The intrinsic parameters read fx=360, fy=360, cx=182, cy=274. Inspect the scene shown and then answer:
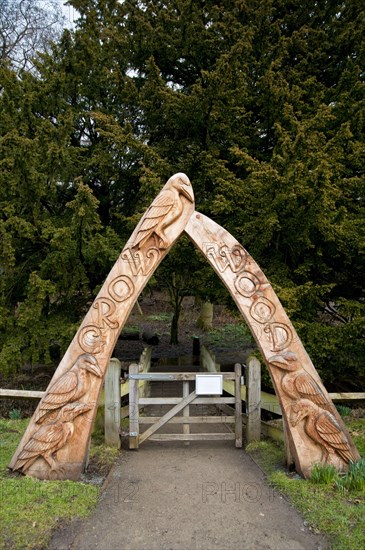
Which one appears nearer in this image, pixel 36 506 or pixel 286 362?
pixel 36 506

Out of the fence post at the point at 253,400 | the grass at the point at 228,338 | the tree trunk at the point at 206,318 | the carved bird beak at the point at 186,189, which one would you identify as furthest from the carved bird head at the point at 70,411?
the tree trunk at the point at 206,318

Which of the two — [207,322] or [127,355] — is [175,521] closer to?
[127,355]

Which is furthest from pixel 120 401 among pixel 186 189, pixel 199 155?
pixel 199 155

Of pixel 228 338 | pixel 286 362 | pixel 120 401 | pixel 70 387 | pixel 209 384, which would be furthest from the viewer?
pixel 228 338

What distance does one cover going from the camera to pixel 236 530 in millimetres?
3127

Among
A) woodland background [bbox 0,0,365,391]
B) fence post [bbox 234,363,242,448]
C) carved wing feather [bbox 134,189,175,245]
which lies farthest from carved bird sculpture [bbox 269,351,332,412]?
carved wing feather [bbox 134,189,175,245]

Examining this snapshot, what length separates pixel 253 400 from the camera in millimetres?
4965

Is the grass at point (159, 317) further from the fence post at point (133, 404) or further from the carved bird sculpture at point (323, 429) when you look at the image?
the carved bird sculpture at point (323, 429)

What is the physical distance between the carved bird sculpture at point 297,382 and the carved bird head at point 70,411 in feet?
7.04

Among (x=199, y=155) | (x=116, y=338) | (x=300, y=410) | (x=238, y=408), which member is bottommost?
(x=238, y=408)

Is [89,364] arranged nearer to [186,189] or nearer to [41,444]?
[41,444]

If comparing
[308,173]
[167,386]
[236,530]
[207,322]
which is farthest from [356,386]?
[207,322]

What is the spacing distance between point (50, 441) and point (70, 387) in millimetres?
579

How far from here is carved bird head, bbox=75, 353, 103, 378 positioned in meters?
3.96
